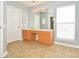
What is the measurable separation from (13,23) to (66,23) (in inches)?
137

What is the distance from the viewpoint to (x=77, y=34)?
5422mm

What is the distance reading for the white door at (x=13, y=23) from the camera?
6.22 metres

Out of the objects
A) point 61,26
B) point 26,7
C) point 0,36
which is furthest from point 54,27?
point 0,36

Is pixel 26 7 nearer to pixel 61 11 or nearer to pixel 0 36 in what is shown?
pixel 61 11

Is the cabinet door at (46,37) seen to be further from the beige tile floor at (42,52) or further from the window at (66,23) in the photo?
the beige tile floor at (42,52)

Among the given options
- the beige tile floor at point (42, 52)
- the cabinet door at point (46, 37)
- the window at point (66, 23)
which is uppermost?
the window at point (66, 23)

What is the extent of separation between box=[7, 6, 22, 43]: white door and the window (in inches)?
113

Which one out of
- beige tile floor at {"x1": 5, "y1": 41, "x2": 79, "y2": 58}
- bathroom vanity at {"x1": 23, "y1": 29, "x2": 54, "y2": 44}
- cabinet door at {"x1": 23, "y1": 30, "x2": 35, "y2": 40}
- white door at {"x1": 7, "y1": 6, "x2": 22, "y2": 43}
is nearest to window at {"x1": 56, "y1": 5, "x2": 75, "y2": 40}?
bathroom vanity at {"x1": 23, "y1": 29, "x2": 54, "y2": 44}

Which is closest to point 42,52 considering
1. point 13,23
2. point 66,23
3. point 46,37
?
point 46,37

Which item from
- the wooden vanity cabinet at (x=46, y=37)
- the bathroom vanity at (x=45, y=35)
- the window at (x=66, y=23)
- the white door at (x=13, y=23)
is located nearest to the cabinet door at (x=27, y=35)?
the bathroom vanity at (x=45, y=35)

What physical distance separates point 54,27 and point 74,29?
1450 mm

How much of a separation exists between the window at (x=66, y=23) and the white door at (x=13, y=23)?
2863 millimetres

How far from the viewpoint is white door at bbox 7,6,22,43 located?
6.22 m

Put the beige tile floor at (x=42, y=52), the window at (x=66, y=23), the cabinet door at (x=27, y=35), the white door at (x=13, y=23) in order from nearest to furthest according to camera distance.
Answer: the beige tile floor at (x=42, y=52), the window at (x=66, y=23), the white door at (x=13, y=23), the cabinet door at (x=27, y=35)
